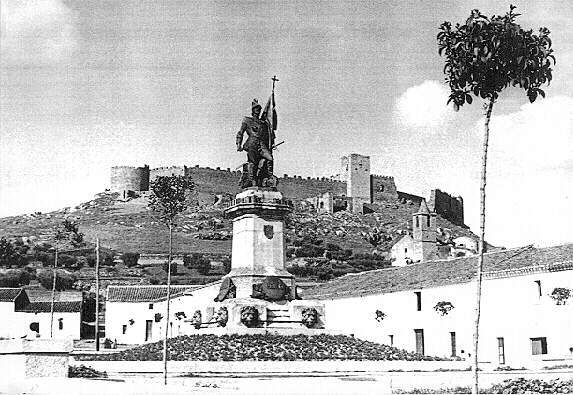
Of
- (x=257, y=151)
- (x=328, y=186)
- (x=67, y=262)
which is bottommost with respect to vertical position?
(x=257, y=151)

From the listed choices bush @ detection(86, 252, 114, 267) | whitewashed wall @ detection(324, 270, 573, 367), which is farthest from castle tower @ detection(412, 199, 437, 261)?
whitewashed wall @ detection(324, 270, 573, 367)

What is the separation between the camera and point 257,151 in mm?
25516

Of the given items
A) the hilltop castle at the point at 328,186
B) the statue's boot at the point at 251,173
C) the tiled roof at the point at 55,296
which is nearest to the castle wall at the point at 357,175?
the hilltop castle at the point at 328,186

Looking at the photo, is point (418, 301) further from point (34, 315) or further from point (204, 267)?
point (204, 267)

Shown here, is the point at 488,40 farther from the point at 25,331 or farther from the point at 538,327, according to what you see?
the point at 25,331

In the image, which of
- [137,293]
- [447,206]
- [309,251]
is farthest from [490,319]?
[447,206]

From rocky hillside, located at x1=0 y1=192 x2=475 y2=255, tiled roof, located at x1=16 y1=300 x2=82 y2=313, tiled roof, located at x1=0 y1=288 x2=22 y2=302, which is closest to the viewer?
tiled roof, located at x1=0 y1=288 x2=22 y2=302

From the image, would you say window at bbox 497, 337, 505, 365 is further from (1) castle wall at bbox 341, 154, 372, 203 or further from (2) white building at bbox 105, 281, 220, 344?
(1) castle wall at bbox 341, 154, 372, 203

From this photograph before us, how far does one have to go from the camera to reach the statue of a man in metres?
25.5

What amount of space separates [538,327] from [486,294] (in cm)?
318

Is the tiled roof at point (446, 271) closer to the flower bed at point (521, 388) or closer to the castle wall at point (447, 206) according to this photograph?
the flower bed at point (521, 388)

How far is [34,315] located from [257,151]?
39783 mm

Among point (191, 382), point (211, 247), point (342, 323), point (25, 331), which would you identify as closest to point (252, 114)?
point (191, 382)

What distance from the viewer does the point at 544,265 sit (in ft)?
101
